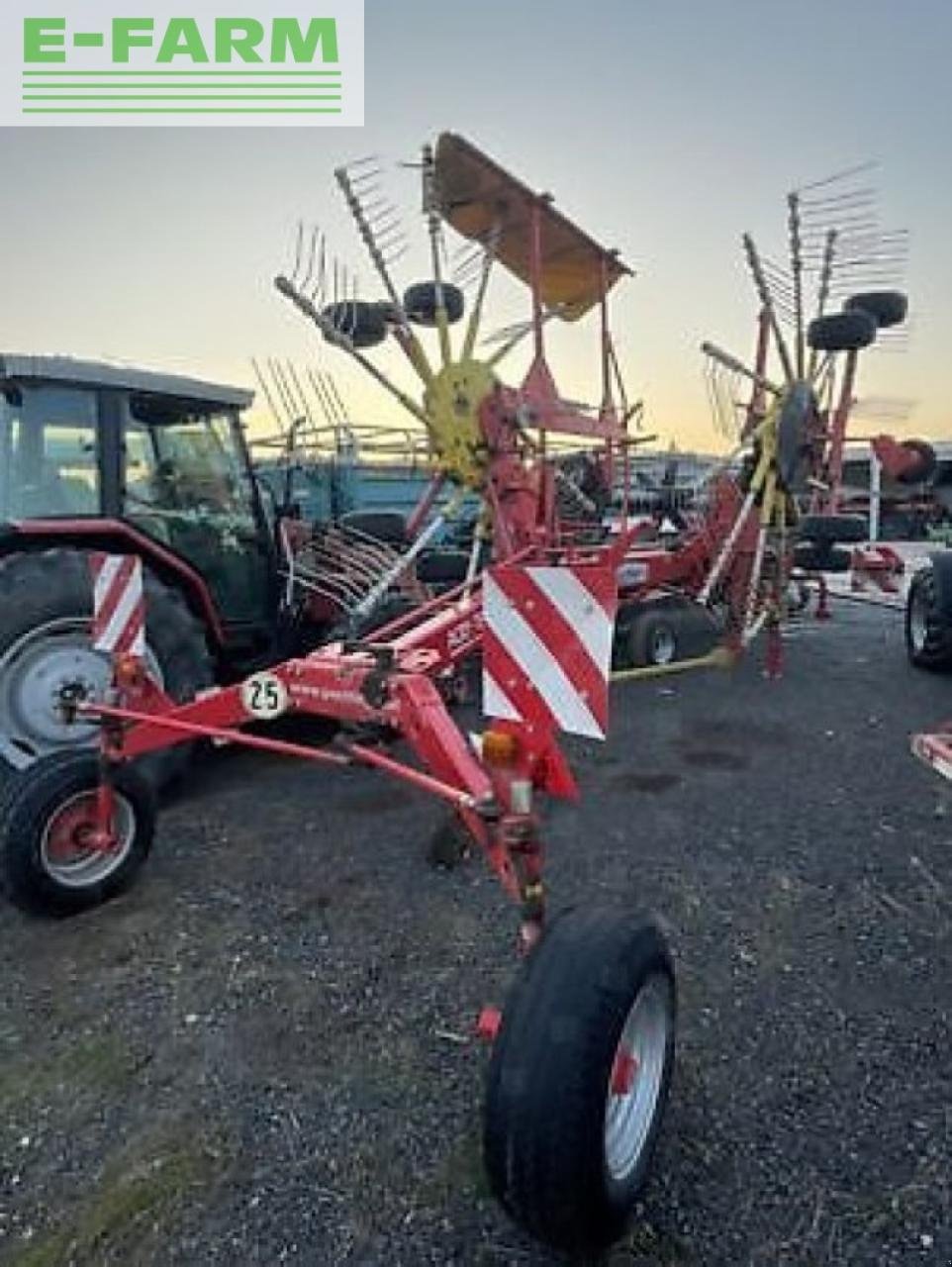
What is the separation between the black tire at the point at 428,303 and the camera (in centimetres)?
607

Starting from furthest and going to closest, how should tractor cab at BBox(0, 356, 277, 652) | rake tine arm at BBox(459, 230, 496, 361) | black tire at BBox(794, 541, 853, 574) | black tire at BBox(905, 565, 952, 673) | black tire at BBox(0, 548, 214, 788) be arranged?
black tire at BBox(794, 541, 853, 574)
black tire at BBox(905, 565, 952, 673)
rake tine arm at BBox(459, 230, 496, 361)
tractor cab at BBox(0, 356, 277, 652)
black tire at BBox(0, 548, 214, 788)

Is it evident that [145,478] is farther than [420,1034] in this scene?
Yes

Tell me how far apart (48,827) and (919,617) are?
21.3 feet

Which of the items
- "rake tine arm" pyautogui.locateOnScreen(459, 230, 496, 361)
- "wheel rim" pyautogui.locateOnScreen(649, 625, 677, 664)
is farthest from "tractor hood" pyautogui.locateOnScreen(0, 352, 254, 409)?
"wheel rim" pyautogui.locateOnScreen(649, 625, 677, 664)

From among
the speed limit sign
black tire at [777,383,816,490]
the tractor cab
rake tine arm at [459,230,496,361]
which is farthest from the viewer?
black tire at [777,383,816,490]

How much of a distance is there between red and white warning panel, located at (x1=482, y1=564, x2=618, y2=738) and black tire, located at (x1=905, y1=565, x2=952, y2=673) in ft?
18.1

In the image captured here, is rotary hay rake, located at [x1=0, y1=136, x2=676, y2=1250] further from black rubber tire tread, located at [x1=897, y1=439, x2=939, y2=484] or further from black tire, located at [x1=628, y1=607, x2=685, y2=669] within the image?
black rubber tire tread, located at [x1=897, y1=439, x2=939, y2=484]

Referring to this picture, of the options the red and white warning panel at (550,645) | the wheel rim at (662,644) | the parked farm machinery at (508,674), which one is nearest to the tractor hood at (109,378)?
the parked farm machinery at (508,674)

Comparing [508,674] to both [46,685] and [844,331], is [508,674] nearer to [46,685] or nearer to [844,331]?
[46,685]

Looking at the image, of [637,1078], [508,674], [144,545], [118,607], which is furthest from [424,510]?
[637,1078]

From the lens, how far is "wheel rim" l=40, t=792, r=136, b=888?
299 centimetres

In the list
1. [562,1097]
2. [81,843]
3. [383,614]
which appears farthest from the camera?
[383,614]

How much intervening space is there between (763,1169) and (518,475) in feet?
15.6

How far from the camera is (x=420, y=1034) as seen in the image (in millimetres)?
2422
